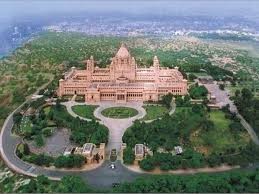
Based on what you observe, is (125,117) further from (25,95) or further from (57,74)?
(57,74)

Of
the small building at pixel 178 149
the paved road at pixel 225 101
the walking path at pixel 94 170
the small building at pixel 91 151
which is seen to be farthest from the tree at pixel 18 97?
the paved road at pixel 225 101

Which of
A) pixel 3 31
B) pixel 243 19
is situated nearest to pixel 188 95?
pixel 3 31

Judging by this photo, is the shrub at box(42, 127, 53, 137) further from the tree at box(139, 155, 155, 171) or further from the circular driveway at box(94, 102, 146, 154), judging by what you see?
the tree at box(139, 155, 155, 171)

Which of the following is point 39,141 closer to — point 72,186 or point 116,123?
point 116,123

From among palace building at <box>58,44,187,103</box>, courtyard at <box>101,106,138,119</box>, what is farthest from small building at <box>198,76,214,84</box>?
courtyard at <box>101,106,138,119</box>

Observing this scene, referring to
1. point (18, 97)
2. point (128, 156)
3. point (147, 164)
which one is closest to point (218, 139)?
point (147, 164)
